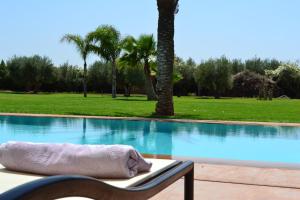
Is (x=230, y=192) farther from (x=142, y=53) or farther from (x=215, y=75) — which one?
(x=215, y=75)

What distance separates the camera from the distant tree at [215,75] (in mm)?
39156

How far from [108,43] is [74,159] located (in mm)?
29621

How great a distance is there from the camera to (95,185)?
5.39 feet

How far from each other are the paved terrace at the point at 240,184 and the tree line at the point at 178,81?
3289 centimetres

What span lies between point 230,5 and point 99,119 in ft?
41.7

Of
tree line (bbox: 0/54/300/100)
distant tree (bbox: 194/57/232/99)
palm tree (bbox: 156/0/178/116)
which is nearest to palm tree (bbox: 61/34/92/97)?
tree line (bbox: 0/54/300/100)

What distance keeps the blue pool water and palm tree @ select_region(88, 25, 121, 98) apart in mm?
18604

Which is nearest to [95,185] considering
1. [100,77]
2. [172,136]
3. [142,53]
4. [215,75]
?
[172,136]

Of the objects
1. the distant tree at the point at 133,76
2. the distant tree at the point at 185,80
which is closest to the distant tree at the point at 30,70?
the distant tree at the point at 133,76

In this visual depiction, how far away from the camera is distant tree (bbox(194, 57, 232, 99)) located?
39.2m

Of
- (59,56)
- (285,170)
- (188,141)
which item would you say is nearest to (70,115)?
(188,141)

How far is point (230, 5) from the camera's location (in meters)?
23.3

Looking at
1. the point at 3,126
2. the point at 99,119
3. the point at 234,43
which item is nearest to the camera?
the point at 3,126

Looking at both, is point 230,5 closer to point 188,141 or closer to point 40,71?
point 188,141
